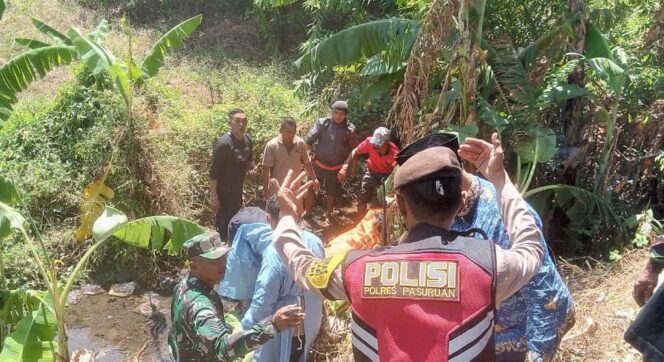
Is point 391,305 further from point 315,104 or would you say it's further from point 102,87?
point 315,104

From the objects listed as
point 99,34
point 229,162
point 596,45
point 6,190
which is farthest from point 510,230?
point 99,34

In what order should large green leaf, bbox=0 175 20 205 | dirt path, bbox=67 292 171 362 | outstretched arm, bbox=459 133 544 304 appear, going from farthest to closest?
dirt path, bbox=67 292 171 362 < large green leaf, bbox=0 175 20 205 < outstretched arm, bbox=459 133 544 304

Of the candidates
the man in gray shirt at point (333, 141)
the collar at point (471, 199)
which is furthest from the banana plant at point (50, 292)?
the man in gray shirt at point (333, 141)

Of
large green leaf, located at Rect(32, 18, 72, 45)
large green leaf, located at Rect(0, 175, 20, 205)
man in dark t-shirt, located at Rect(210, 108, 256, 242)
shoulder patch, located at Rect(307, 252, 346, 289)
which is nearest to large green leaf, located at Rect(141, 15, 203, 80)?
large green leaf, located at Rect(32, 18, 72, 45)

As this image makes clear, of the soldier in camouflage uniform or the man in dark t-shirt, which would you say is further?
the man in dark t-shirt

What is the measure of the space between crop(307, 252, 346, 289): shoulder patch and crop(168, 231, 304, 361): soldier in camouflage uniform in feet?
2.81

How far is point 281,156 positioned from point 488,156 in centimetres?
452

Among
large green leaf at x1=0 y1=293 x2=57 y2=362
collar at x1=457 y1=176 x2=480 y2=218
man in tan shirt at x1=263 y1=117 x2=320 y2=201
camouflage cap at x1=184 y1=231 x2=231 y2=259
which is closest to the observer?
collar at x1=457 y1=176 x2=480 y2=218

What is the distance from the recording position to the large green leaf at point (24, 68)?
5691 millimetres

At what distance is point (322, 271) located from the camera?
201 cm

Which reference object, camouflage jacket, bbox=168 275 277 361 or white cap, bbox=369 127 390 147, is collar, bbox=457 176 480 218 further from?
white cap, bbox=369 127 390 147

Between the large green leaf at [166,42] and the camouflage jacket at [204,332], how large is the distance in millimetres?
4860

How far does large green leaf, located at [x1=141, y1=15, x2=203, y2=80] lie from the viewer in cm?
733

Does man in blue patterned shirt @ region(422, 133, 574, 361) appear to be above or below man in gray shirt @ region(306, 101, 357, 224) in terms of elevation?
above
